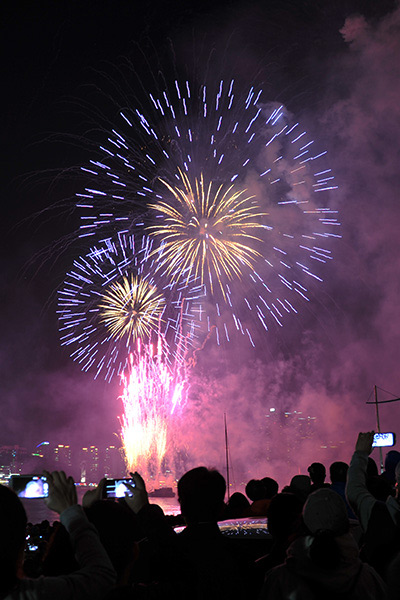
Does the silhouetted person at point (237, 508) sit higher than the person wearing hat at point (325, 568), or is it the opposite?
the person wearing hat at point (325, 568)

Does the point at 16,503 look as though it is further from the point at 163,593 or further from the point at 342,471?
the point at 342,471

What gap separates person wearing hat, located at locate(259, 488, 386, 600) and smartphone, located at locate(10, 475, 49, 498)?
3029mm

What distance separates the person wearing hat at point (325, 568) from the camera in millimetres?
3395

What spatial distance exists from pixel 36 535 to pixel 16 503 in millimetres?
6203

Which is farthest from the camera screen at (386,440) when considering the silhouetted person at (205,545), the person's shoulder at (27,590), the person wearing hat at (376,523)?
the person's shoulder at (27,590)

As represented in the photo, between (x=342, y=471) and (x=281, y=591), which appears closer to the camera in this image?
(x=281, y=591)

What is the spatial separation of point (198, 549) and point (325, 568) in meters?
1.06

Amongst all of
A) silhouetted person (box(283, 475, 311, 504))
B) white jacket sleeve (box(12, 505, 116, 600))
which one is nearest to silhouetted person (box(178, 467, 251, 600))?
white jacket sleeve (box(12, 505, 116, 600))

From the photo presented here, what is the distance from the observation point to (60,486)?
10.8 feet

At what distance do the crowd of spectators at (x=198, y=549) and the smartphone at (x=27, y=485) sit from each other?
143 centimetres

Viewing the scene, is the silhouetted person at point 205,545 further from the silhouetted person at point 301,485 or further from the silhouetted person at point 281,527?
the silhouetted person at point 301,485

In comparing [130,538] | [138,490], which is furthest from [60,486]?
[138,490]

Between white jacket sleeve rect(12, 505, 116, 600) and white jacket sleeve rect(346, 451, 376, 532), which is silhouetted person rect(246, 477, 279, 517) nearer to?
white jacket sleeve rect(346, 451, 376, 532)

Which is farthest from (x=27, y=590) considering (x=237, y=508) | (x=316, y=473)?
(x=316, y=473)
